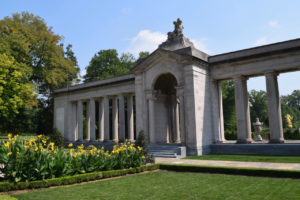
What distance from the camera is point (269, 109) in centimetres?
2742

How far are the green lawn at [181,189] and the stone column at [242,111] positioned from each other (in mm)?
14718

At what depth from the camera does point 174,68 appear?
3066 centimetres

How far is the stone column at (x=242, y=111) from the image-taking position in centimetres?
2889

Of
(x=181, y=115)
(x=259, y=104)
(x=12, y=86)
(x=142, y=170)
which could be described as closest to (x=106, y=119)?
(x=12, y=86)

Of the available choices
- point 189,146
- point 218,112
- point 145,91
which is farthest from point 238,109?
point 145,91

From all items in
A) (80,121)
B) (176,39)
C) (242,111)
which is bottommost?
(80,121)

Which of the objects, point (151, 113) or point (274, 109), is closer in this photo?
point (274, 109)

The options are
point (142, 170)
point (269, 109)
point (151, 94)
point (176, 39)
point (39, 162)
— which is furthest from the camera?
point (176, 39)

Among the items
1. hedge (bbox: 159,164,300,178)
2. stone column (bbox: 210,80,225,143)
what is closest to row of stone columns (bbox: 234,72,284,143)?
stone column (bbox: 210,80,225,143)

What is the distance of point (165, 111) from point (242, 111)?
36.1ft

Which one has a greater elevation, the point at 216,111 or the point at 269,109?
the point at 216,111

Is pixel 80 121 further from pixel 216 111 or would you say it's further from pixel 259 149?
pixel 259 149

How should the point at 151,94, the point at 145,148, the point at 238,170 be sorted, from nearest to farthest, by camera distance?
the point at 238,170 → the point at 145,148 → the point at 151,94

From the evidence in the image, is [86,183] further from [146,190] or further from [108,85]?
[108,85]
